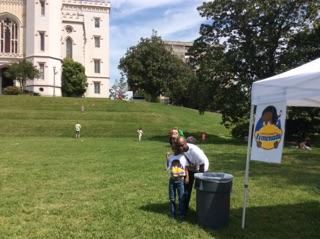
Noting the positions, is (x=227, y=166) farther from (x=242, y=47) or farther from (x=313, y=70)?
(x=242, y=47)

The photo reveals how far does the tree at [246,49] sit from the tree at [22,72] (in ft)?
135

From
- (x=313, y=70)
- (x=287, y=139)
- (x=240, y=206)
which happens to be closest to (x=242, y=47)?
(x=287, y=139)

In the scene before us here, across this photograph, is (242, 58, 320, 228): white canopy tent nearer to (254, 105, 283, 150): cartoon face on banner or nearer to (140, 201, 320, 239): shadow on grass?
(254, 105, 283, 150): cartoon face on banner

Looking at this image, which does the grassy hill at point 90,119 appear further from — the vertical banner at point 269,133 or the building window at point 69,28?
the vertical banner at point 269,133

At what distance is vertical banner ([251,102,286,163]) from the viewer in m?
8.10

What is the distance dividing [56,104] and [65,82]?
80.4 feet

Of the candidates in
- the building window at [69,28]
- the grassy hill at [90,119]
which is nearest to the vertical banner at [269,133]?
the grassy hill at [90,119]

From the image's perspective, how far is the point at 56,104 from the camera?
57406mm

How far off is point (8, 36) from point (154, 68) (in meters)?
22.2

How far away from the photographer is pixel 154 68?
83.6m

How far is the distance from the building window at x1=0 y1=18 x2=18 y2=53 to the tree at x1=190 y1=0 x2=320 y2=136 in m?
49.6

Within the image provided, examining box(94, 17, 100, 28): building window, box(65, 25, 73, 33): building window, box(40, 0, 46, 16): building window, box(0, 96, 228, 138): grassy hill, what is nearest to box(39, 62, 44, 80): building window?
box(40, 0, 46, 16): building window

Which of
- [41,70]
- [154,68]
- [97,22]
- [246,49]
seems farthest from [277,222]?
[97,22]

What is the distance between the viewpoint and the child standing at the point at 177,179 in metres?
9.37
